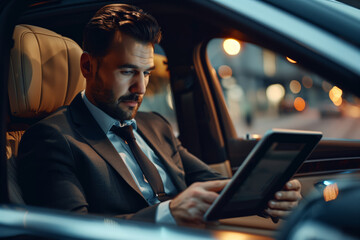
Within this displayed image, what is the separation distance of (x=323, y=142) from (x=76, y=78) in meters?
1.73

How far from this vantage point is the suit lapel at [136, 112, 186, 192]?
2.11 m

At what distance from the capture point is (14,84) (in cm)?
171

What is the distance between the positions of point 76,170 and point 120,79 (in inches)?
19.5

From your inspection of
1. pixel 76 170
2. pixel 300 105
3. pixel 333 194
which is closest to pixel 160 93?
pixel 76 170

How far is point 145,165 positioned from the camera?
6.34 feet

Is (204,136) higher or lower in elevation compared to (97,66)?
lower

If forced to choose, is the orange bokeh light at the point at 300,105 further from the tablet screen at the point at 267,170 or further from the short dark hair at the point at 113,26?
the tablet screen at the point at 267,170

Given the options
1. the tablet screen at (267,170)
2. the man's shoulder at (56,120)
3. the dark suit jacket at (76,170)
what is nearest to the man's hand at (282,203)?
the tablet screen at (267,170)

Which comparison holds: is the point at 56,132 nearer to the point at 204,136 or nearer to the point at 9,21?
the point at 9,21

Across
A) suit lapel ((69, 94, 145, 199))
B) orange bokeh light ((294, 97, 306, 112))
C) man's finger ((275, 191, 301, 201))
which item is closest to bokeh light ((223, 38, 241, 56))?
suit lapel ((69, 94, 145, 199))

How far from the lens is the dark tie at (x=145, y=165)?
1.91 m

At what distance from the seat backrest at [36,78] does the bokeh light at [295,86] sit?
45.2m

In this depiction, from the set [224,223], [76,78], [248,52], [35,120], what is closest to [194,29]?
[76,78]

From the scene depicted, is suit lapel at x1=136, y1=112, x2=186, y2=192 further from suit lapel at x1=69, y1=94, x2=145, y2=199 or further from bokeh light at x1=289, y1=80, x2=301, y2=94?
bokeh light at x1=289, y1=80, x2=301, y2=94
